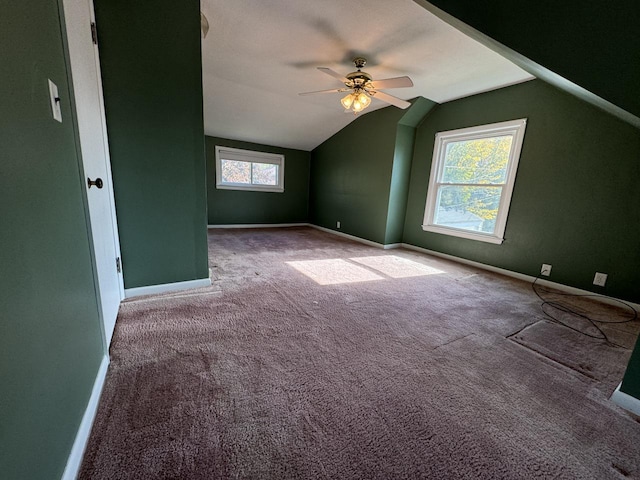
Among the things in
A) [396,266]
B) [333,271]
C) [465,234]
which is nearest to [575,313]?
[465,234]

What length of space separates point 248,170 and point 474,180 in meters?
4.61

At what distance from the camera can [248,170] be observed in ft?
19.5

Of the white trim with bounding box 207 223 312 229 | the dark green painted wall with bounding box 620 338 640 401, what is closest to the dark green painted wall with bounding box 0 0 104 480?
the dark green painted wall with bounding box 620 338 640 401

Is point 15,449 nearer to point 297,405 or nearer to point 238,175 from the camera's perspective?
point 297,405

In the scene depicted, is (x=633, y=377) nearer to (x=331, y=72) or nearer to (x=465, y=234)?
(x=465, y=234)

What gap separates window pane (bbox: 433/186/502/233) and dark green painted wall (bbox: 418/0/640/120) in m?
2.39

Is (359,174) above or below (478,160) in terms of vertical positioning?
below

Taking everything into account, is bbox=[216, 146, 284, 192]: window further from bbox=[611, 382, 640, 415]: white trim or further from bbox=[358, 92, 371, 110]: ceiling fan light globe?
bbox=[611, 382, 640, 415]: white trim

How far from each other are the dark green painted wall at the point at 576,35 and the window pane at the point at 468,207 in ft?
7.85

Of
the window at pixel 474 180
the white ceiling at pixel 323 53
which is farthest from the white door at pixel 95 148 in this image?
the window at pixel 474 180

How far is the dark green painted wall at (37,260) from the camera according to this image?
0.57 m

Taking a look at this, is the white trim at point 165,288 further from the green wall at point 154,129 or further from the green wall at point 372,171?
the green wall at point 372,171

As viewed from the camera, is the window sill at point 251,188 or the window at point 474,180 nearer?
the window at point 474,180

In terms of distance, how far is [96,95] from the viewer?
1.60m
